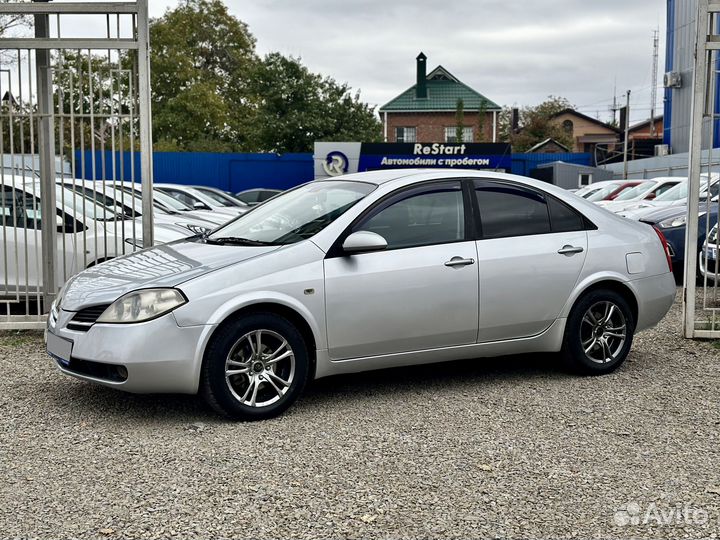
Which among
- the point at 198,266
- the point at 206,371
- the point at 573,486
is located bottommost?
the point at 573,486

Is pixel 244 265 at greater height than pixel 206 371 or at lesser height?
greater

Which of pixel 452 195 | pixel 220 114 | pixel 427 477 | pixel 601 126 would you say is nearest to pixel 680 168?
pixel 220 114

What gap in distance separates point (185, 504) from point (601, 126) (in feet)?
248

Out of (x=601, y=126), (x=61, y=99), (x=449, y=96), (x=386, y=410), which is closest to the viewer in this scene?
(x=386, y=410)

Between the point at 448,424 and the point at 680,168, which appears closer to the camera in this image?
the point at 448,424

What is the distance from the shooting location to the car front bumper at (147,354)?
5.00 metres

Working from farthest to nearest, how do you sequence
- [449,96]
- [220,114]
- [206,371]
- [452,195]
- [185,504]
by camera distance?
[449,96] → [220,114] → [452,195] → [206,371] → [185,504]

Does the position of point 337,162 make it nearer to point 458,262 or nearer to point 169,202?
point 169,202

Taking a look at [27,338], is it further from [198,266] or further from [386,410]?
[386,410]

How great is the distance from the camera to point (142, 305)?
16.7 feet

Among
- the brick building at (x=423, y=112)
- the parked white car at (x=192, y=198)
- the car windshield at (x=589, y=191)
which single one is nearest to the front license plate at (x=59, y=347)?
the parked white car at (x=192, y=198)

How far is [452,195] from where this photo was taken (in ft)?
20.0

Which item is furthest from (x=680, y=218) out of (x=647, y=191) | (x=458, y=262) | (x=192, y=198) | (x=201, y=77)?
(x=201, y=77)

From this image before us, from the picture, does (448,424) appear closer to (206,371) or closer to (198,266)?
(206,371)
